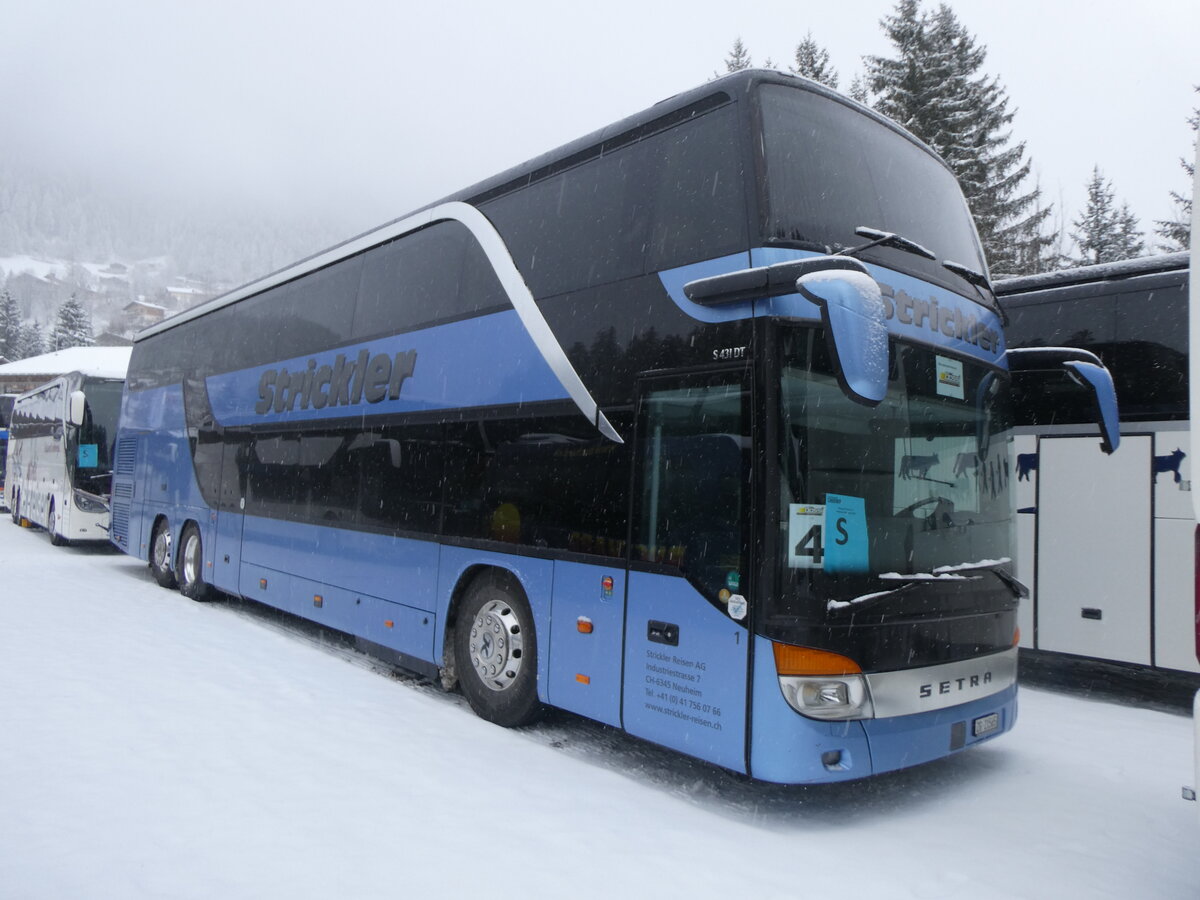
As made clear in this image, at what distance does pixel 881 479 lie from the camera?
188 inches

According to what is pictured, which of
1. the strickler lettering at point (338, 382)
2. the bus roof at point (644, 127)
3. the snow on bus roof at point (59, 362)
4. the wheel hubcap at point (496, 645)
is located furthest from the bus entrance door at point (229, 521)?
the snow on bus roof at point (59, 362)

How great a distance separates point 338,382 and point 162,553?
22.2 feet

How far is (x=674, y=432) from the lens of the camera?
5.21 metres

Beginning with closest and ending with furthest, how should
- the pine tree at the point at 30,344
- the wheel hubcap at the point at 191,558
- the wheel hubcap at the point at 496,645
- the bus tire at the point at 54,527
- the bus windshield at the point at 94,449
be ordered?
the wheel hubcap at the point at 496,645 → the wheel hubcap at the point at 191,558 → the bus windshield at the point at 94,449 → the bus tire at the point at 54,527 → the pine tree at the point at 30,344

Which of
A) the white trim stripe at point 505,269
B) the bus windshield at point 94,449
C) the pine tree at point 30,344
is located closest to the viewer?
the white trim stripe at point 505,269

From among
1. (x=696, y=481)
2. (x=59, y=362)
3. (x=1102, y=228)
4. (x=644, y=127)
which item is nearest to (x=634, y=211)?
(x=644, y=127)

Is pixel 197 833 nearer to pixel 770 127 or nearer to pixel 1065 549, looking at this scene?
pixel 770 127

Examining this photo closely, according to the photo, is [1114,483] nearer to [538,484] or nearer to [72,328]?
[538,484]

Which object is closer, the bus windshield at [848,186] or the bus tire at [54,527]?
the bus windshield at [848,186]

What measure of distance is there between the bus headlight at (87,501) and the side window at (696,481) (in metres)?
16.7

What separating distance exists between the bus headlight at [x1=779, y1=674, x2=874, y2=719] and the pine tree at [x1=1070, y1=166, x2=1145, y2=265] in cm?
3656

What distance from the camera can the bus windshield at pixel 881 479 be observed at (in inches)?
179

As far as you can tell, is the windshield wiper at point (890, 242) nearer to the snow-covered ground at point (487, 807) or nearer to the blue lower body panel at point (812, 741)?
the blue lower body panel at point (812, 741)

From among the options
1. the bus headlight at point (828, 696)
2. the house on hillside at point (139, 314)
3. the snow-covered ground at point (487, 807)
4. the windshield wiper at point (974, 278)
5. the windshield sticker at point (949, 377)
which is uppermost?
the house on hillside at point (139, 314)
